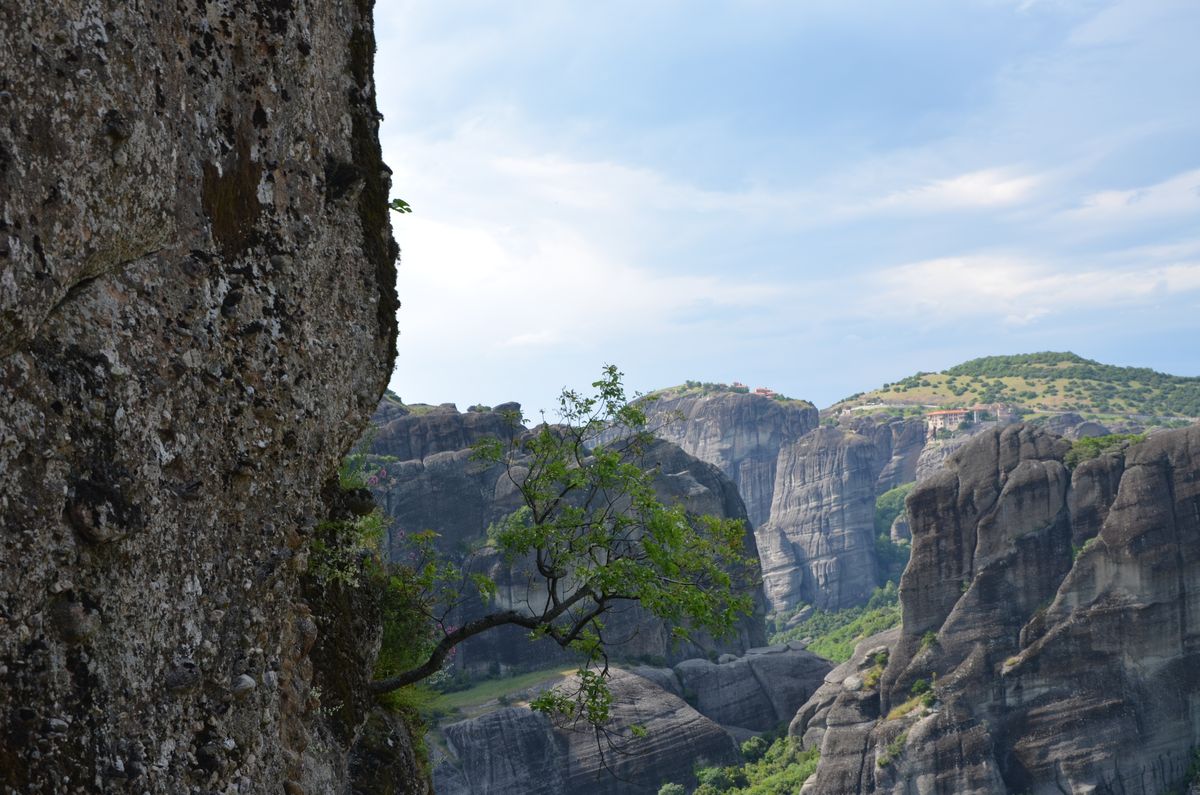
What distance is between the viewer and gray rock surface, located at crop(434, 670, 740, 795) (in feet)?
221

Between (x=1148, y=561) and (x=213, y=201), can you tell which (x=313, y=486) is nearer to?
(x=213, y=201)

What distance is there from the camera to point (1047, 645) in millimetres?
66562

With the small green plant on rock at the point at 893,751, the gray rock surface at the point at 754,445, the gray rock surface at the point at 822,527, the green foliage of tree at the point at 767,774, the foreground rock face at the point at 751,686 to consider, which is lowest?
the green foliage of tree at the point at 767,774

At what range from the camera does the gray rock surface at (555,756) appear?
67.5 meters

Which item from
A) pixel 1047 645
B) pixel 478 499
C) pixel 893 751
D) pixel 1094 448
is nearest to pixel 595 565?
pixel 893 751

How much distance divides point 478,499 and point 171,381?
8699 centimetres

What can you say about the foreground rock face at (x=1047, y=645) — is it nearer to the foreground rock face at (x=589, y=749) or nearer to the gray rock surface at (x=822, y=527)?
the foreground rock face at (x=589, y=749)

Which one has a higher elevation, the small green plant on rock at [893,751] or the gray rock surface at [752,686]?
the gray rock surface at [752,686]

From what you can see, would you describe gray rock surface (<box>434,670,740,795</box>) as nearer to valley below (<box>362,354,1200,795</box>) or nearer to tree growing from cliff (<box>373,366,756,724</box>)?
valley below (<box>362,354,1200,795</box>)

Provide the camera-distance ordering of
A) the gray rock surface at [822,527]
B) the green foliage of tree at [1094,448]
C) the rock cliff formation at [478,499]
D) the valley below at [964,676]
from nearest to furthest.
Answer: the valley below at [964,676] < the green foliage of tree at [1094,448] < the rock cliff formation at [478,499] < the gray rock surface at [822,527]

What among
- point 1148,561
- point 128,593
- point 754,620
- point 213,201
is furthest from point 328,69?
point 754,620

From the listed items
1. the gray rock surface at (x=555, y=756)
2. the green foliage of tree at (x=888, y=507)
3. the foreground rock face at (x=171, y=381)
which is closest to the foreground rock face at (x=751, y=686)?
the gray rock surface at (x=555, y=756)

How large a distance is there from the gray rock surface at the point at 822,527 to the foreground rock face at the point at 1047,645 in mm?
92970

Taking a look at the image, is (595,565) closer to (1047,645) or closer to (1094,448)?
(1047,645)
